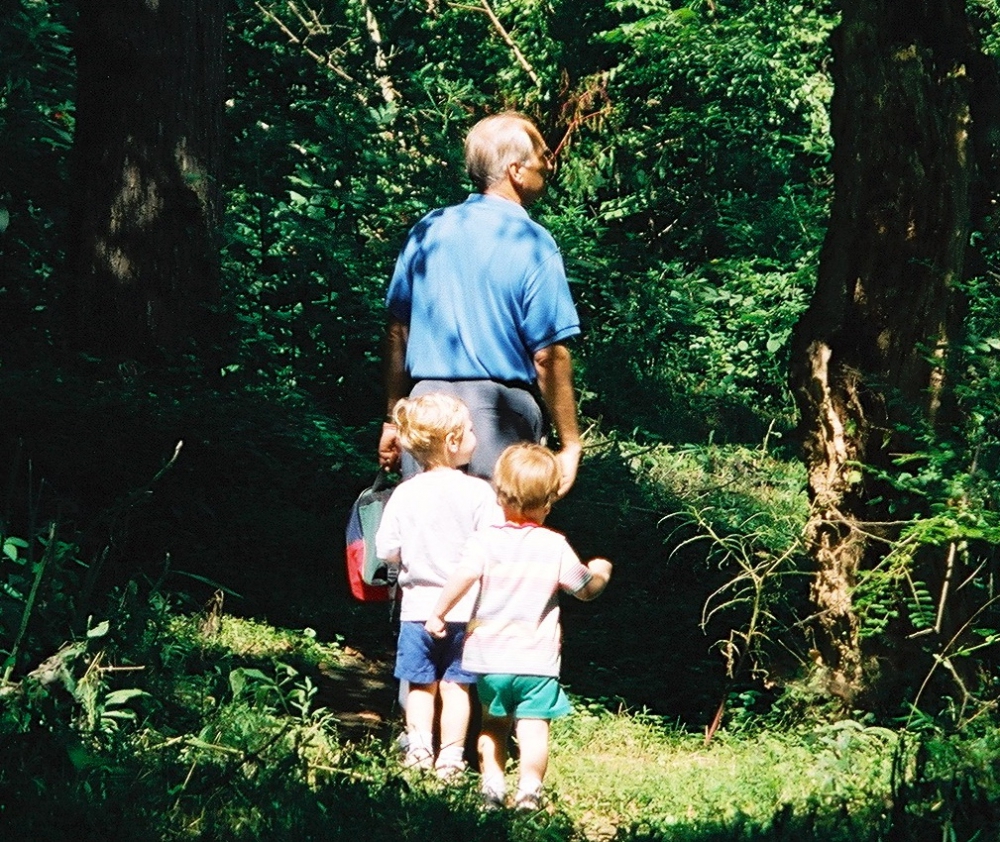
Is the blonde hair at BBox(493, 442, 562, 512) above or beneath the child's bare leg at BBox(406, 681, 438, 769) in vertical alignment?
above

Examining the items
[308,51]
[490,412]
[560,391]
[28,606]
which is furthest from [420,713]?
[308,51]

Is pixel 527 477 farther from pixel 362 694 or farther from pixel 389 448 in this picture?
pixel 362 694

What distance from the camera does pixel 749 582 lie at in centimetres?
701

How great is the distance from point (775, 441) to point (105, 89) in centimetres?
797

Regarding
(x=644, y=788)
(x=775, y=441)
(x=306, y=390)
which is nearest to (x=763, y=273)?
(x=775, y=441)

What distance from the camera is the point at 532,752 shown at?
181 inches

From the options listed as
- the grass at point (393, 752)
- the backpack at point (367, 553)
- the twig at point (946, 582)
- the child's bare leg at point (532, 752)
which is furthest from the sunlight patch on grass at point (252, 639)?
the twig at point (946, 582)

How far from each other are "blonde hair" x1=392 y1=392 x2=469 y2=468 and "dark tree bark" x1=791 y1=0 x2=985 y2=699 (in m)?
1.73

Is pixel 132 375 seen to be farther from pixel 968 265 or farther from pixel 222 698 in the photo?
pixel 968 265

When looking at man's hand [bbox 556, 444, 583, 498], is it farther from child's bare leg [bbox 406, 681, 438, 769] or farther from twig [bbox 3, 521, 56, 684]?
twig [bbox 3, 521, 56, 684]

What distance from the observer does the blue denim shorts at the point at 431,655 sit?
4.83 meters

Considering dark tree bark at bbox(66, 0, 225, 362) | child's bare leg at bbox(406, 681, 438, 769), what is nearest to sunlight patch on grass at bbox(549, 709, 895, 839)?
child's bare leg at bbox(406, 681, 438, 769)

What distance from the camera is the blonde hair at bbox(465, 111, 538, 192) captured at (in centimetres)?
498

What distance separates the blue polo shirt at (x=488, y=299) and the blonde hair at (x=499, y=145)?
0.12m
